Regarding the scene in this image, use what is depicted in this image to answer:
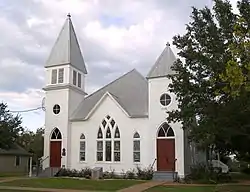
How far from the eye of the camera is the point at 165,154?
97.3ft

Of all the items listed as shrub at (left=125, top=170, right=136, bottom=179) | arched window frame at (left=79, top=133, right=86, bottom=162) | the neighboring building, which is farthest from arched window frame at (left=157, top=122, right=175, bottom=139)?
the neighboring building

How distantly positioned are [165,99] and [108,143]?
6.42 metres

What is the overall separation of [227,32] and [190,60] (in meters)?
3.01

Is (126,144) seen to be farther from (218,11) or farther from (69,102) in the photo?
(218,11)

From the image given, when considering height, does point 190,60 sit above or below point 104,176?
above

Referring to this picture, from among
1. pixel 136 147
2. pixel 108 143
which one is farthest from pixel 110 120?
pixel 136 147

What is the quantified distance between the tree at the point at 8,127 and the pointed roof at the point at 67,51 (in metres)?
5.93

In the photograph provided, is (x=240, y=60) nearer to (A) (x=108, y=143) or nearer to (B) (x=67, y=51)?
(A) (x=108, y=143)

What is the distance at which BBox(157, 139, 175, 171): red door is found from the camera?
96.6 feet

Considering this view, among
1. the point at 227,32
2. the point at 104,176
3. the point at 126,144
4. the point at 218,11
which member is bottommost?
the point at 104,176

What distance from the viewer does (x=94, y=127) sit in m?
33.0

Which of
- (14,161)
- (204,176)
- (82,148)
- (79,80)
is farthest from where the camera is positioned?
(14,161)

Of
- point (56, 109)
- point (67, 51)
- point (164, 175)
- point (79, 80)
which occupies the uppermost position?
point (67, 51)

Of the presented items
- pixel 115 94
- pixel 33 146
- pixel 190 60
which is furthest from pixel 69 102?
pixel 33 146
